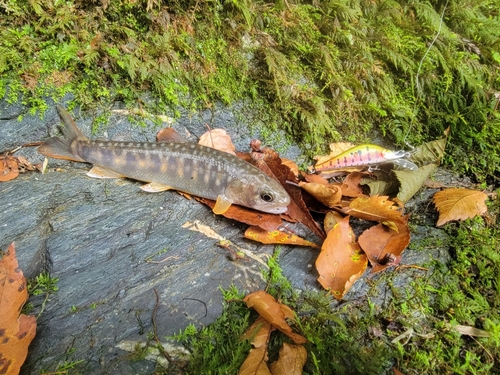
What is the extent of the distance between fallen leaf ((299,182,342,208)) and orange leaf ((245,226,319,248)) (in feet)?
1.56

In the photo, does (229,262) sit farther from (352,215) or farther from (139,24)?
(139,24)

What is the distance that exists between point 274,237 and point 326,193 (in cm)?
67

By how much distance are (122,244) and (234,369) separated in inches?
61.7

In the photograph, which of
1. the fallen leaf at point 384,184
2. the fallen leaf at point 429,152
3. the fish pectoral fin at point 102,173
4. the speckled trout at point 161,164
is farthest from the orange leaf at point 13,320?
the fallen leaf at point 429,152

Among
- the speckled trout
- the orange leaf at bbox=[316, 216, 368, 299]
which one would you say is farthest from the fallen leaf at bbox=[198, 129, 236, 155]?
the orange leaf at bbox=[316, 216, 368, 299]

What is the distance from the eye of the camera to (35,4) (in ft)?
13.4

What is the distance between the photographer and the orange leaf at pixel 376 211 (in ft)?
11.2

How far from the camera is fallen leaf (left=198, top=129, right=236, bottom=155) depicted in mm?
4512

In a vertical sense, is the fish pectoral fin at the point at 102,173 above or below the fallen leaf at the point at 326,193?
above

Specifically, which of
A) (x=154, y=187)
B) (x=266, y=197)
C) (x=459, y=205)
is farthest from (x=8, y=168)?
(x=459, y=205)

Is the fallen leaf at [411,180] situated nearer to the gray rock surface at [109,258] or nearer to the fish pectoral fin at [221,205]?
Answer: the gray rock surface at [109,258]

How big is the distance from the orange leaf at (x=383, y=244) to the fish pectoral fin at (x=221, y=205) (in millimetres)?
1372

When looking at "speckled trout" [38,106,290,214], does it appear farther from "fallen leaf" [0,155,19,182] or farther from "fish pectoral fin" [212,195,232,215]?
"fallen leaf" [0,155,19,182]

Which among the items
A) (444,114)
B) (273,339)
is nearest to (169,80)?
(273,339)
